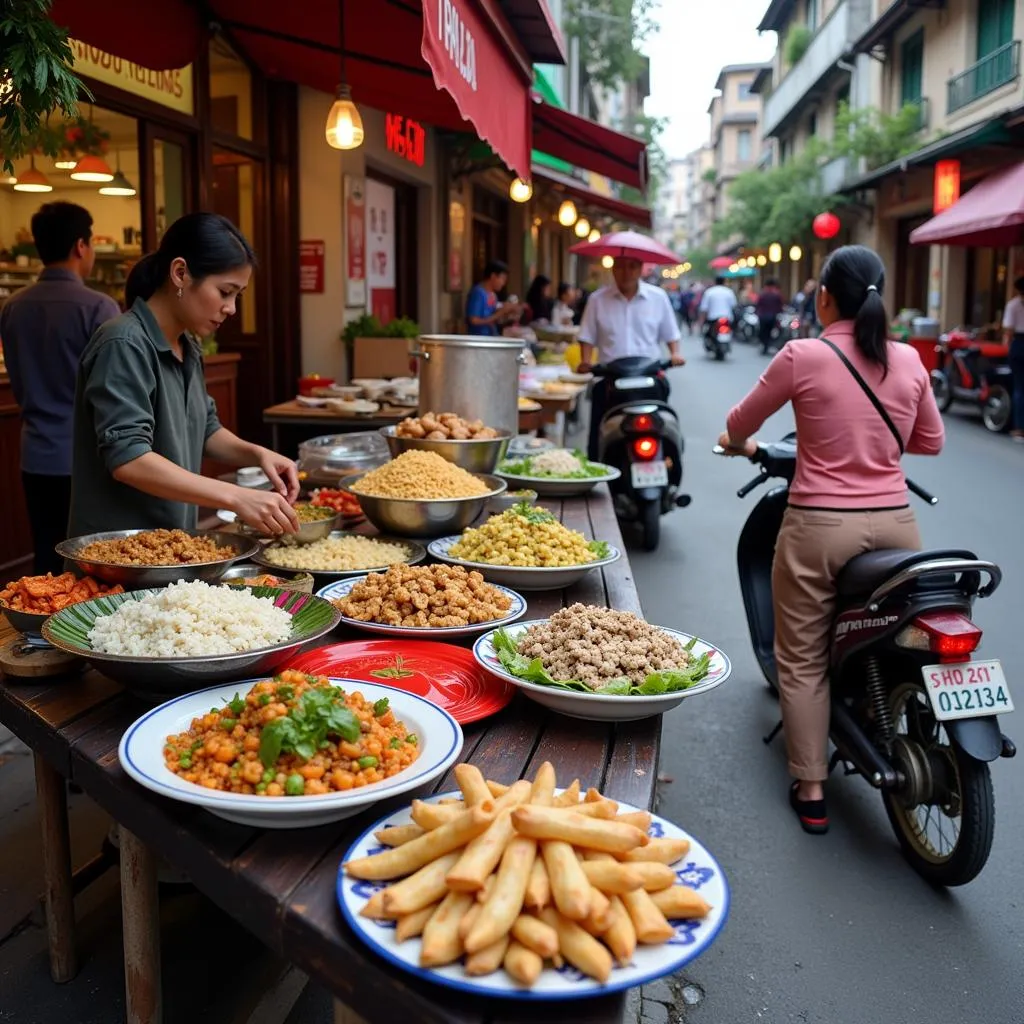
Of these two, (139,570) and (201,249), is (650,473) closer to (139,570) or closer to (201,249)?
(201,249)

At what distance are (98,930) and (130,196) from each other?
236 inches

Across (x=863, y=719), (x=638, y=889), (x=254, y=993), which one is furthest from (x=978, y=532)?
(x=638, y=889)

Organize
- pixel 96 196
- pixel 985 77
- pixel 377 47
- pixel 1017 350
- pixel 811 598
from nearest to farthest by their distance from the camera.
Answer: pixel 811 598 → pixel 377 47 → pixel 96 196 → pixel 1017 350 → pixel 985 77

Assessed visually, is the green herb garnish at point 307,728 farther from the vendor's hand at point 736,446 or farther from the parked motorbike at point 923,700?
the vendor's hand at point 736,446

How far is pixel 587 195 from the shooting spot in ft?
54.2

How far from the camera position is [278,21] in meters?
6.89

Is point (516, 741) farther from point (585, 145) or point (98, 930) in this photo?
point (585, 145)

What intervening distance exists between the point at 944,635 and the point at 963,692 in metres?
0.18

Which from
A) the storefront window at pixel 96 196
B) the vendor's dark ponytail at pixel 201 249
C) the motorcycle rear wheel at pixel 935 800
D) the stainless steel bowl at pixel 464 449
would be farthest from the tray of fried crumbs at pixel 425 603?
the storefront window at pixel 96 196

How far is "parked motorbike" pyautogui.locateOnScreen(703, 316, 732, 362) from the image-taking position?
25.9 m

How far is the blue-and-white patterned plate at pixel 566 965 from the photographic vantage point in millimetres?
1232

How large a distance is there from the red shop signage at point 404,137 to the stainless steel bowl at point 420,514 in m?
6.03

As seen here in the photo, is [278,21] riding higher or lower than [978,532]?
higher

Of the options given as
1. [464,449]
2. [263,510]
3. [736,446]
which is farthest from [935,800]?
[263,510]
